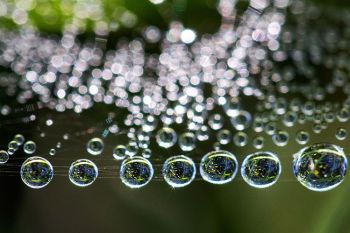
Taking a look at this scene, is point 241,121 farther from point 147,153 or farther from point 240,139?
point 147,153

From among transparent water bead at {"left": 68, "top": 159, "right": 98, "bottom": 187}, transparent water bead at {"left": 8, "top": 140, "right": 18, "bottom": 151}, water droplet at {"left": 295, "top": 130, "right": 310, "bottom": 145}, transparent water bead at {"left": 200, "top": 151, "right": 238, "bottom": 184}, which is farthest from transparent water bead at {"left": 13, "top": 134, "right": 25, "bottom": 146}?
water droplet at {"left": 295, "top": 130, "right": 310, "bottom": 145}

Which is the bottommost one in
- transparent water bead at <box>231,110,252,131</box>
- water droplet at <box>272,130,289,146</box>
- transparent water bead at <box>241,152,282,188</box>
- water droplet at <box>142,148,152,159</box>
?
water droplet at <box>142,148,152,159</box>

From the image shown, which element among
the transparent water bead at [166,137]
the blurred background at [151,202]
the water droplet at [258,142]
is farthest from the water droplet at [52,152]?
the water droplet at [258,142]

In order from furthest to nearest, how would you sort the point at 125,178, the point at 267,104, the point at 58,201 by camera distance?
the point at 267,104
the point at 58,201
the point at 125,178

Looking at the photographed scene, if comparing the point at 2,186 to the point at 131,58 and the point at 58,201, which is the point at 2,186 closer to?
the point at 58,201

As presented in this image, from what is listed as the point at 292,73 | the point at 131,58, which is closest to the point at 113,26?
the point at 131,58

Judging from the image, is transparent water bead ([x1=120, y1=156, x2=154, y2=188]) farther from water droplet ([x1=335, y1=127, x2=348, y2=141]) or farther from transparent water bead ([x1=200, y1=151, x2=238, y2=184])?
water droplet ([x1=335, y1=127, x2=348, y2=141])

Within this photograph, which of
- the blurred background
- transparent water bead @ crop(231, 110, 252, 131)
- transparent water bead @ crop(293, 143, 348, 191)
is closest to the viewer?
transparent water bead @ crop(293, 143, 348, 191)
